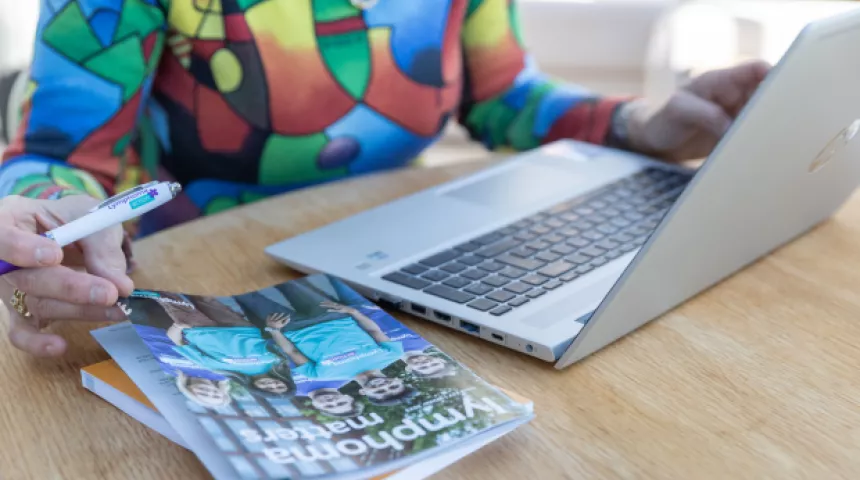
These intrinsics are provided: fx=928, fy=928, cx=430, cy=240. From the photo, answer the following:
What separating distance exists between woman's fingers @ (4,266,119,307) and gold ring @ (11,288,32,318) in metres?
0.03

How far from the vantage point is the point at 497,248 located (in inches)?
29.6

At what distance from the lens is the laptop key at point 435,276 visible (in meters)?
0.70

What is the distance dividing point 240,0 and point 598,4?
145 centimetres

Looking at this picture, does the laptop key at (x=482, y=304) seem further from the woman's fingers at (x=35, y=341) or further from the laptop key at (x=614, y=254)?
the woman's fingers at (x=35, y=341)

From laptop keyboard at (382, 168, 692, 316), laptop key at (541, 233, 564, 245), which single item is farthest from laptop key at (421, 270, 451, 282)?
laptop key at (541, 233, 564, 245)

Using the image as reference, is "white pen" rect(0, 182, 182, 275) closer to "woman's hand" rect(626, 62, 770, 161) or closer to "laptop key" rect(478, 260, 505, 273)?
"laptop key" rect(478, 260, 505, 273)

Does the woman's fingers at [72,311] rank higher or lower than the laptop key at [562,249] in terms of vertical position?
higher

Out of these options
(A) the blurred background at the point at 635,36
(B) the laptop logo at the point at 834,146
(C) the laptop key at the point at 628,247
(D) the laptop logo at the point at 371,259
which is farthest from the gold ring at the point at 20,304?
(A) the blurred background at the point at 635,36

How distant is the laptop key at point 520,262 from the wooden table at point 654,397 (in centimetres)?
10

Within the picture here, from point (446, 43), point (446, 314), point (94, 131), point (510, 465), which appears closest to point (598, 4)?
point (446, 43)

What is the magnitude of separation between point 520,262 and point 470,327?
101 mm

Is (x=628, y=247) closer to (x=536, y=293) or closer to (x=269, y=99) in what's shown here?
(x=536, y=293)

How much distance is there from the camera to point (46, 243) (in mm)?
597

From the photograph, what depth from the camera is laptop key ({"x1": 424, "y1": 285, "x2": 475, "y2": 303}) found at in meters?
0.66
